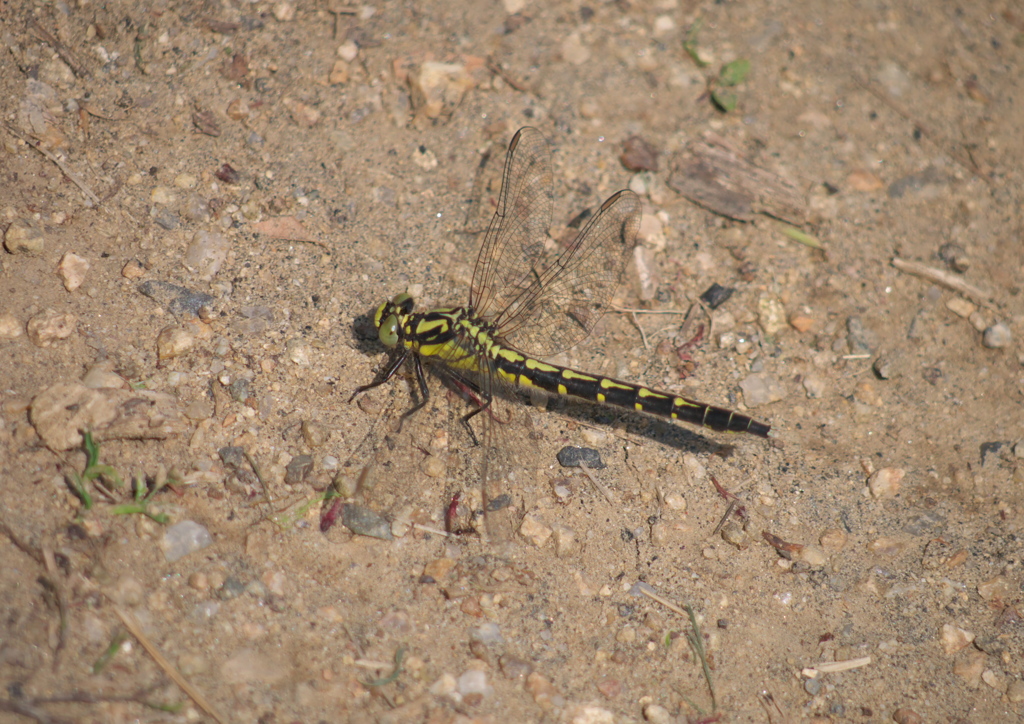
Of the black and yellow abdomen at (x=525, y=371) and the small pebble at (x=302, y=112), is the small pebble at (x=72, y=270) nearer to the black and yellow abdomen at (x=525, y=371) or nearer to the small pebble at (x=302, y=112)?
the small pebble at (x=302, y=112)

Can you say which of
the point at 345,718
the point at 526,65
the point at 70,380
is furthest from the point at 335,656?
the point at 526,65

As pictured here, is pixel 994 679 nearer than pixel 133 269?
Yes

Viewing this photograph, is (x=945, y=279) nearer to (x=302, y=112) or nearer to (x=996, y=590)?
(x=996, y=590)

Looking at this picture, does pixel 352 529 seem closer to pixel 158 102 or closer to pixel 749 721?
pixel 749 721

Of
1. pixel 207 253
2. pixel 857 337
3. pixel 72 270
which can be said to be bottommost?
pixel 857 337

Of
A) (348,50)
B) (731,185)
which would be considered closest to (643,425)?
(731,185)

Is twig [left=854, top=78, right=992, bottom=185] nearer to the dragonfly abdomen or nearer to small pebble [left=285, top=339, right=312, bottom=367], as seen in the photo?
the dragonfly abdomen
